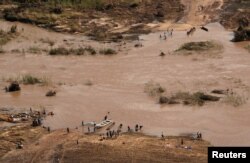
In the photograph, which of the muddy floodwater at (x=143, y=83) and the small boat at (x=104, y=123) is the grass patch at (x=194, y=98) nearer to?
the muddy floodwater at (x=143, y=83)

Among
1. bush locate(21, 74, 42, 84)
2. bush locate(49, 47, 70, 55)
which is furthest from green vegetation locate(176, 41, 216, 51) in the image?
bush locate(21, 74, 42, 84)

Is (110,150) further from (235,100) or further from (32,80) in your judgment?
(32,80)

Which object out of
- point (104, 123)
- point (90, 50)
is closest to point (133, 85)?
point (104, 123)

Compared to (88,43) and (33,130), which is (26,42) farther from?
(33,130)

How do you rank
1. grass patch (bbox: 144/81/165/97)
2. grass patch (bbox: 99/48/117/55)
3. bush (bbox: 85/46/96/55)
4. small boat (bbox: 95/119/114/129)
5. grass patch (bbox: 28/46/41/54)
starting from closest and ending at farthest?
small boat (bbox: 95/119/114/129)
grass patch (bbox: 144/81/165/97)
grass patch (bbox: 99/48/117/55)
bush (bbox: 85/46/96/55)
grass patch (bbox: 28/46/41/54)

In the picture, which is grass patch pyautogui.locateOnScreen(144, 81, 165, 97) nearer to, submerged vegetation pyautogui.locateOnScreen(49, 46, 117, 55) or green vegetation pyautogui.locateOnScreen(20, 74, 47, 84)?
green vegetation pyautogui.locateOnScreen(20, 74, 47, 84)
